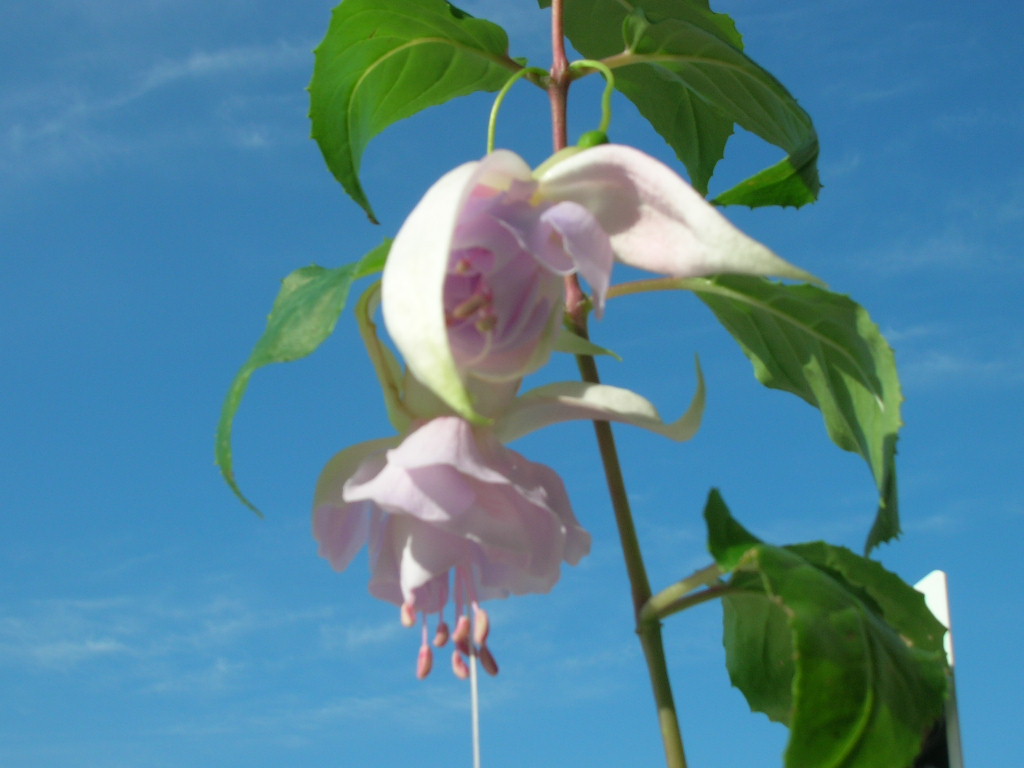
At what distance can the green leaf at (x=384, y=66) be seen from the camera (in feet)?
2.70

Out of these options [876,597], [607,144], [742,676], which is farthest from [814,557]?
[607,144]

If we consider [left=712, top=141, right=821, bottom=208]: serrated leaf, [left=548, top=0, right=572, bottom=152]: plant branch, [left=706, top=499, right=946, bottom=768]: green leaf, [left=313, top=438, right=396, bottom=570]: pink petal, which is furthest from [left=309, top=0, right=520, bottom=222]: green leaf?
[left=706, top=499, right=946, bottom=768]: green leaf

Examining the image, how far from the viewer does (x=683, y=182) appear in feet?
1.76

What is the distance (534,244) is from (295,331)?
0.41ft

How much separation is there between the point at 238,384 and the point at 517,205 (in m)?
0.16

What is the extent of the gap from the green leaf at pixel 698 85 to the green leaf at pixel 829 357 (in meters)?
0.10

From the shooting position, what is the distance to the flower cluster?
0.51 metres

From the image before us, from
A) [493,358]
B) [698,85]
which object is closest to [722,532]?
[493,358]

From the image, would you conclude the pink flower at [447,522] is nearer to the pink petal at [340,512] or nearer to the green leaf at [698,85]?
the pink petal at [340,512]

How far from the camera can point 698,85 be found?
0.87 meters

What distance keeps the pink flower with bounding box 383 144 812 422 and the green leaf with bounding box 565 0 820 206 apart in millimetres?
241

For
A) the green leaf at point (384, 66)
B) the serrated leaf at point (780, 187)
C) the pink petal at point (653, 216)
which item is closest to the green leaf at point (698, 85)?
the serrated leaf at point (780, 187)

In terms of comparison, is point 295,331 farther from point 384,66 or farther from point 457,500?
point 384,66

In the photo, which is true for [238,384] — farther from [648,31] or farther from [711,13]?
[711,13]
